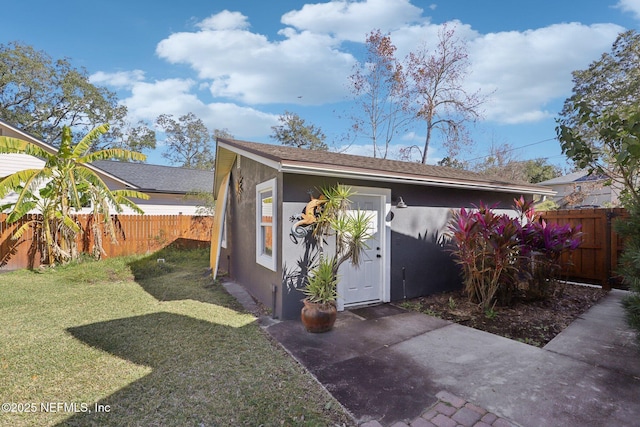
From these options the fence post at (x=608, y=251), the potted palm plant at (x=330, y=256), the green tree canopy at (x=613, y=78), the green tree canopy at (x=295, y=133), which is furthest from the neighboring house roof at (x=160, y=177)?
the green tree canopy at (x=613, y=78)

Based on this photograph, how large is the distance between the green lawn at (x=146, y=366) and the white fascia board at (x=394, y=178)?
8.72 feet

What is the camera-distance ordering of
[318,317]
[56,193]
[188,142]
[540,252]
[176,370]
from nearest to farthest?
[176,370]
[318,317]
[540,252]
[56,193]
[188,142]

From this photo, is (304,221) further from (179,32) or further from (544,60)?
(544,60)

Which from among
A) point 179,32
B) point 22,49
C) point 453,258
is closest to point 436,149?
point 453,258

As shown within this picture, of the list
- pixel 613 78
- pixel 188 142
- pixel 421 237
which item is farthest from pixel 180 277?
pixel 188 142

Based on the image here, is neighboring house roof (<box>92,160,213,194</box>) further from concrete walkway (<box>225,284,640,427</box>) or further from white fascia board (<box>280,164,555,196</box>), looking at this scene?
concrete walkway (<box>225,284,640,427</box>)

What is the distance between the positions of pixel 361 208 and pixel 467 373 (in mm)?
3414

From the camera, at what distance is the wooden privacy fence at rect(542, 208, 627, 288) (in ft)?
24.3

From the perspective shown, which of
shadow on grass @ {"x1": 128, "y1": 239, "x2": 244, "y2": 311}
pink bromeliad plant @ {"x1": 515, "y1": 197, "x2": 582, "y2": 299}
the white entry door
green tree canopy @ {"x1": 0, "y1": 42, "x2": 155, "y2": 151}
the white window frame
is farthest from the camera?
green tree canopy @ {"x1": 0, "y1": 42, "x2": 155, "y2": 151}

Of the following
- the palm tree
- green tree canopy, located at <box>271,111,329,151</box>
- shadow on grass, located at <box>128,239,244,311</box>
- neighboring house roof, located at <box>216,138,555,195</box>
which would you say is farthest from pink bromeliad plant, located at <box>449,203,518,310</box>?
green tree canopy, located at <box>271,111,329,151</box>

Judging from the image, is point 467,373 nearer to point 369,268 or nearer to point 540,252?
point 369,268

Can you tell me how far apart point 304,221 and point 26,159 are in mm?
14532

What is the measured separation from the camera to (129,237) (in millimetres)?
12156

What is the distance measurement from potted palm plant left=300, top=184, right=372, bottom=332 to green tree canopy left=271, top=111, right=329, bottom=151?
85.4ft
